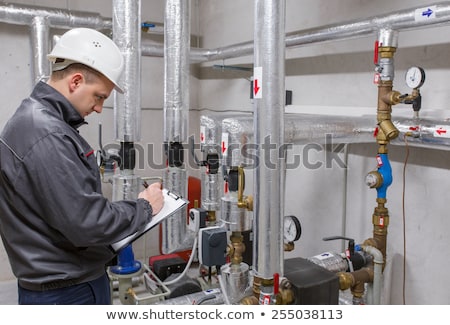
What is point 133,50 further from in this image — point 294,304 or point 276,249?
point 294,304

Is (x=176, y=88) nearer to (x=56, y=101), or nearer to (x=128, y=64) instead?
(x=128, y=64)

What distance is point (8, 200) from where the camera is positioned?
1064mm

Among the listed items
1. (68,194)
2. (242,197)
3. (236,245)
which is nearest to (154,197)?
(68,194)

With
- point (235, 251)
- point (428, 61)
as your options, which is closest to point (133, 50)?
point (235, 251)

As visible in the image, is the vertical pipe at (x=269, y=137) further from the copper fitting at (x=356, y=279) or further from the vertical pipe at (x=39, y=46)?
the vertical pipe at (x=39, y=46)

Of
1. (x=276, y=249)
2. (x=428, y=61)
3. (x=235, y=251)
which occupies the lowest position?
(x=235, y=251)

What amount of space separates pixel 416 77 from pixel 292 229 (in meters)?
0.82

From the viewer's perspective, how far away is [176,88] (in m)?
2.36

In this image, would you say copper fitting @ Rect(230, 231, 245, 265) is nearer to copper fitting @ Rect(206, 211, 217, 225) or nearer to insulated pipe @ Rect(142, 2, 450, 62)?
copper fitting @ Rect(206, 211, 217, 225)

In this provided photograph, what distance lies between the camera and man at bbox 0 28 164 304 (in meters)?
0.98

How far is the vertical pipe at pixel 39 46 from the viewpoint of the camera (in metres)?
2.75

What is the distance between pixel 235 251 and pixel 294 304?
2.00ft

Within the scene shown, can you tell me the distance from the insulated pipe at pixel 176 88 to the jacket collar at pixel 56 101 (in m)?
1.28

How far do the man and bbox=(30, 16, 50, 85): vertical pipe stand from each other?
72.7 inches
